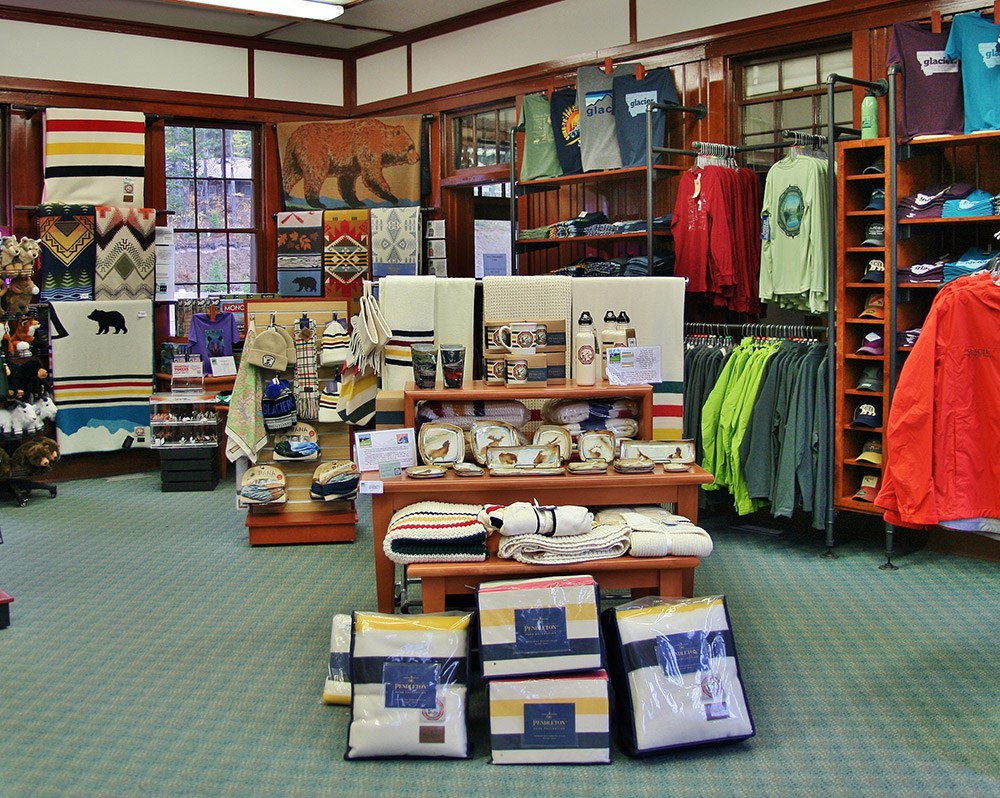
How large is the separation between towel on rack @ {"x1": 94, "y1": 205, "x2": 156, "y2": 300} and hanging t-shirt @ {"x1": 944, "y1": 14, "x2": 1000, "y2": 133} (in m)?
5.73

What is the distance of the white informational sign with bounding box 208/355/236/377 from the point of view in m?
8.11

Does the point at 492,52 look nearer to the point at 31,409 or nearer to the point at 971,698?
the point at 31,409

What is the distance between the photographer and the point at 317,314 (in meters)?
6.30

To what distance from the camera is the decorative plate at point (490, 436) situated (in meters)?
4.25

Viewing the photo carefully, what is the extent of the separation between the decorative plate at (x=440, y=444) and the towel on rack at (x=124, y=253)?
4813 millimetres

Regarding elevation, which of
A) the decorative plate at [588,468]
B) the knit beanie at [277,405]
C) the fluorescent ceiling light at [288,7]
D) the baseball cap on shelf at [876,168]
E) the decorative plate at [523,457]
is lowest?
the decorative plate at [588,468]

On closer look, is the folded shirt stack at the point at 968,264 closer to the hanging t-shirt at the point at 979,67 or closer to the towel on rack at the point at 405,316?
the hanging t-shirt at the point at 979,67

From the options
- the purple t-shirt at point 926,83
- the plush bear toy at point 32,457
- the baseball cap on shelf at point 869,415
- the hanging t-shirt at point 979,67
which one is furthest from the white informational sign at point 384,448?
the plush bear toy at point 32,457

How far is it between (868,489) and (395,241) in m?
4.40

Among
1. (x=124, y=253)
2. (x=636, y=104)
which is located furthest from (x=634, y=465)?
(x=124, y=253)

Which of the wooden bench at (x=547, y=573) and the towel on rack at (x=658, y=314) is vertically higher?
the towel on rack at (x=658, y=314)

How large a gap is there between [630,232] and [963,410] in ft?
10.6

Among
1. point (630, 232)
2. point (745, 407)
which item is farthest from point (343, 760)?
point (630, 232)

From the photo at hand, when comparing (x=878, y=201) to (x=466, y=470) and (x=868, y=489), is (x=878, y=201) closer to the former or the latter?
(x=868, y=489)
